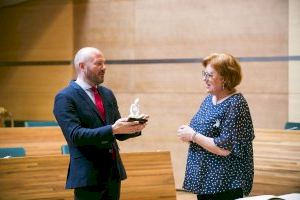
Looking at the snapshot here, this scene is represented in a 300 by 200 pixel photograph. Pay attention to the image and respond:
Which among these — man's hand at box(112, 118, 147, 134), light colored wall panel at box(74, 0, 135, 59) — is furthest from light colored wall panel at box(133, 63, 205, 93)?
man's hand at box(112, 118, 147, 134)

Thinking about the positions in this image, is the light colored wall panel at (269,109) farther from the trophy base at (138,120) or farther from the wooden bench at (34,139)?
the trophy base at (138,120)

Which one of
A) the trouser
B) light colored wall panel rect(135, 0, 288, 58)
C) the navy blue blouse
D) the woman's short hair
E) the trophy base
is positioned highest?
light colored wall panel rect(135, 0, 288, 58)

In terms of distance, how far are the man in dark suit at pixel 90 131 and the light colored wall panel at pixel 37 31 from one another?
4965mm

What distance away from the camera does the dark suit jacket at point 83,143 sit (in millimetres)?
3084

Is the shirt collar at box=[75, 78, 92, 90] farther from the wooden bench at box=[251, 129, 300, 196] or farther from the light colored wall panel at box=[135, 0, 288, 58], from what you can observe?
the light colored wall panel at box=[135, 0, 288, 58]

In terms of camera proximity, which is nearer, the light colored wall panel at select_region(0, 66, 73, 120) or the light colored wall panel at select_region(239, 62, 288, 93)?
the light colored wall panel at select_region(239, 62, 288, 93)

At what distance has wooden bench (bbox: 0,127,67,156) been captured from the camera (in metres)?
5.90

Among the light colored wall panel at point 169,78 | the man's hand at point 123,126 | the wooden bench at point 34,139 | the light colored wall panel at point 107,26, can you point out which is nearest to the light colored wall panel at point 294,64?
the light colored wall panel at point 169,78

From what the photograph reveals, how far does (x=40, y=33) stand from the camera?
27.3 ft

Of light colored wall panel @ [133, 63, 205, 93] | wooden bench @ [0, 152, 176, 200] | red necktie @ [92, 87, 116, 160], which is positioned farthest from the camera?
light colored wall panel @ [133, 63, 205, 93]

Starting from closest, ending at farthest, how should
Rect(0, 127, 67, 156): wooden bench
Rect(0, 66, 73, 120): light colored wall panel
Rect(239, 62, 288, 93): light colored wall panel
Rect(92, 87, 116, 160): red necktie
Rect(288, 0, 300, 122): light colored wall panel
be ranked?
Rect(92, 87, 116, 160): red necktie, Rect(0, 127, 67, 156): wooden bench, Rect(288, 0, 300, 122): light colored wall panel, Rect(239, 62, 288, 93): light colored wall panel, Rect(0, 66, 73, 120): light colored wall panel

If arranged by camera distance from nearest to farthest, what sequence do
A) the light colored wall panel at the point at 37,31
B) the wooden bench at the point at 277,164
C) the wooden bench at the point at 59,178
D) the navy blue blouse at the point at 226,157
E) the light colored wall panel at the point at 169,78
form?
the navy blue blouse at the point at 226,157 → the wooden bench at the point at 59,178 → the wooden bench at the point at 277,164 → the light colored wall panel at the point at 169,78 → the light colored wall panel at the point at 37,31

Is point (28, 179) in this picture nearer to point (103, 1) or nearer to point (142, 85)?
point (142, 85)

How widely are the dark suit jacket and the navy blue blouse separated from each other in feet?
1.57
